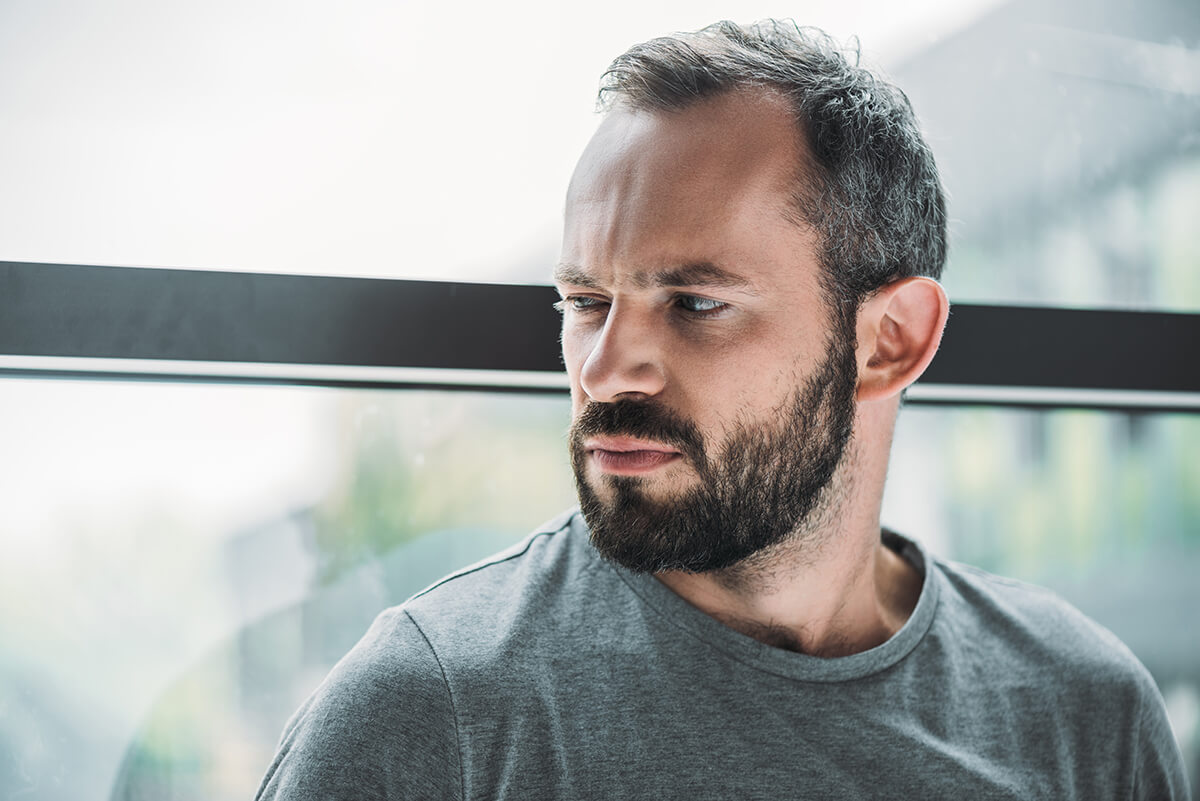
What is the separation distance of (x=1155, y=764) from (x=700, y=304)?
875mm

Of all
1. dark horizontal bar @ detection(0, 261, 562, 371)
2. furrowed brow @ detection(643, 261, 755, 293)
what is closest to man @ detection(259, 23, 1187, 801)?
furrowed brow @ detection(643, 261, 755, 293)

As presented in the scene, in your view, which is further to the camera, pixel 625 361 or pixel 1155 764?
pixel 1155 764

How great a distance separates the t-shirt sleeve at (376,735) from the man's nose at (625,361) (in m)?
0.35

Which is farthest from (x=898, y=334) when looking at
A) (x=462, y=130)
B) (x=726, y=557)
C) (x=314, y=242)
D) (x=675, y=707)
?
(x=314, y=242)

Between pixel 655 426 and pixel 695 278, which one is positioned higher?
pixel 695 278

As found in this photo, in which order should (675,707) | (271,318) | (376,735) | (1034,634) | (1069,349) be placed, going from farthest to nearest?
(1069,349) → (1034,634) → (271,318) → (675,707) → (376,735)

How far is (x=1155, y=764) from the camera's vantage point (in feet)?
4.13

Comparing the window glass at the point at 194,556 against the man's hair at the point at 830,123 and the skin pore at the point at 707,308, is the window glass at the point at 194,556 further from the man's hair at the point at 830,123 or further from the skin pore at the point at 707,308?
the man's hair at the point at 830,123

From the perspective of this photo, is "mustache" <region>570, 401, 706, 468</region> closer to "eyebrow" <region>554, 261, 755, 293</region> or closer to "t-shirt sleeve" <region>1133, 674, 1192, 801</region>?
"eyebrow" <region>554, 261, 755, 293</region>

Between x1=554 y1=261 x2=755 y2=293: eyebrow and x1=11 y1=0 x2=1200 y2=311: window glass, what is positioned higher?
x1=11 y1=0 x2=1200 y2=311: window glass

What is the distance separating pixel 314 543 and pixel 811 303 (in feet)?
2.48

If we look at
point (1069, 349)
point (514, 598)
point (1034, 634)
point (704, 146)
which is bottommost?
point (1034, 634)

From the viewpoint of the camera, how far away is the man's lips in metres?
1.06

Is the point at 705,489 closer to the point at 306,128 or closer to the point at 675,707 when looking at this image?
the point at 675,707
